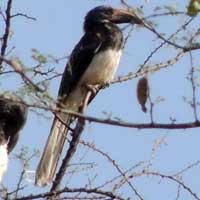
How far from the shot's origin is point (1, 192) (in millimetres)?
4297

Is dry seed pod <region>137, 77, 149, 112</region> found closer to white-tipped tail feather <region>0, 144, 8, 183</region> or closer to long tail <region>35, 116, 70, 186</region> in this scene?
white-tipped tail feather <region>0, 144, 8, 183</region>

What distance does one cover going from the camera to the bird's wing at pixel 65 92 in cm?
531

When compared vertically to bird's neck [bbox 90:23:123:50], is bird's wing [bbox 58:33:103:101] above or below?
below

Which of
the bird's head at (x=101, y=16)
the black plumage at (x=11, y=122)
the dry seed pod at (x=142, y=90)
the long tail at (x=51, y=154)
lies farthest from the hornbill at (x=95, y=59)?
the dry seed pod at (x=142, y=90)

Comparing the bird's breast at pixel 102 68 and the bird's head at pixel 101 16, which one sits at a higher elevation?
the bird's head at pixel 101 16

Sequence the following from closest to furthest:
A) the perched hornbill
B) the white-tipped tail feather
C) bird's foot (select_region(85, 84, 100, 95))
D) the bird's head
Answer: the white-tipped tail feather
the perched hornbill
bird's foot (select_region(85, 84, 100, 95))
the bird's head

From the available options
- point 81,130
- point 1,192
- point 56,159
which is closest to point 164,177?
point 81,130

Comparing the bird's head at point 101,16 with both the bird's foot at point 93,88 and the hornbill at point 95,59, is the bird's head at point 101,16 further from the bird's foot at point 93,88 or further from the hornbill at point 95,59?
the bird's foot at point 93,88

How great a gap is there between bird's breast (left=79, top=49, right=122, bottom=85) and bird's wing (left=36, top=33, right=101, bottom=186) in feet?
0.18

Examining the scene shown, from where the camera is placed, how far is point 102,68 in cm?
638

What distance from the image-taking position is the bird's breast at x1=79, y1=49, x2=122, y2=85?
634cm

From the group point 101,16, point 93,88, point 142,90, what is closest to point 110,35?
point 93,88

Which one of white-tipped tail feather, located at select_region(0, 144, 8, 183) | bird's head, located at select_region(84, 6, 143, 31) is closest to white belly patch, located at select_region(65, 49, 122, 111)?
bird's head, located at select_region(84, 6, 143, 31)

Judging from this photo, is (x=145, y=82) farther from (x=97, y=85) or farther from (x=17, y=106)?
(x=97, y=85)
